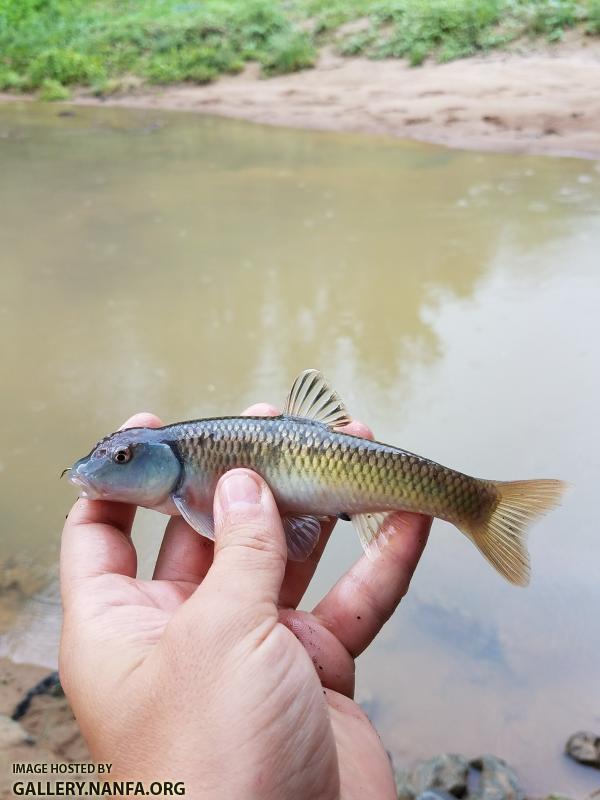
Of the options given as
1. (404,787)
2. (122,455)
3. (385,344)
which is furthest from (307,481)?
(385,344)

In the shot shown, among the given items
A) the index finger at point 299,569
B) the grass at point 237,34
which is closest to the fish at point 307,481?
the index finger at point 299,569

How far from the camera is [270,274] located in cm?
694

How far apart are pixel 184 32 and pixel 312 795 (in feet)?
61.5

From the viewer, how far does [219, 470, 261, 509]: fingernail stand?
6.67 ft

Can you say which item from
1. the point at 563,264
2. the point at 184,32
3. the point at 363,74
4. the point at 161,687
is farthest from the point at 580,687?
the point at 184,32

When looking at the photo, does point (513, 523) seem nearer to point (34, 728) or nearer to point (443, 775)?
point (443, 775)

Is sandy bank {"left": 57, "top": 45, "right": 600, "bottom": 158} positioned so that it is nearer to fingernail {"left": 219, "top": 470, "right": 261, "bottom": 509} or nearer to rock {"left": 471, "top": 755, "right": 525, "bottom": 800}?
rock {"left": 471, "top": 755, "right": 525, "bottom": 800}

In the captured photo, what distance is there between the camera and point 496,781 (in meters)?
2.89

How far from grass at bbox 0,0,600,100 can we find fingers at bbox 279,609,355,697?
13.8 m

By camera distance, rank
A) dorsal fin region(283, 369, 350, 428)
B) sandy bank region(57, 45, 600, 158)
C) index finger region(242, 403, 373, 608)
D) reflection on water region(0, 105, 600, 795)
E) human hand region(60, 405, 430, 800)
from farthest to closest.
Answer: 1. sandy bank region(57, 45, 600, 158)
2. reflection on water region(0, 105, 600, 795)
3. index finger region(242, 403, 373, 608)
4. dorsal fin region(283, 369, 350, 428)
5. human hand region(60, 405, 430, 800)

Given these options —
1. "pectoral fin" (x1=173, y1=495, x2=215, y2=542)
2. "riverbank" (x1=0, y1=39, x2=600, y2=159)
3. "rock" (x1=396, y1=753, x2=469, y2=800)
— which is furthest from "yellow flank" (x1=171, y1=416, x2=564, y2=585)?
"riverbank" (x1=0, y1=39, x2=600, y2=159)

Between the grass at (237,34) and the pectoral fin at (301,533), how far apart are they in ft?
44.9

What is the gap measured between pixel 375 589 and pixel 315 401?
0.60 meters

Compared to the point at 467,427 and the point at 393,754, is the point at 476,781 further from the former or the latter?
the point at 467,427
